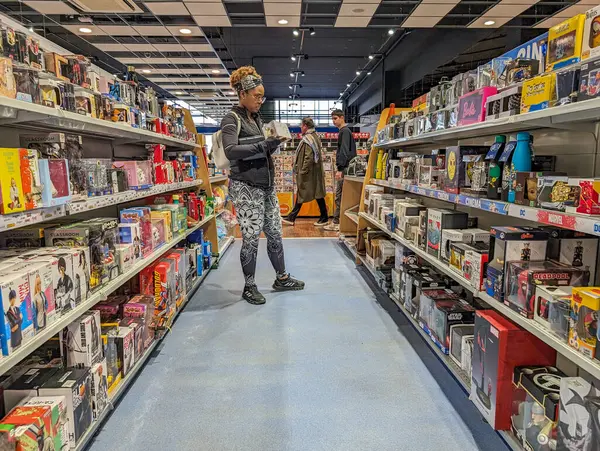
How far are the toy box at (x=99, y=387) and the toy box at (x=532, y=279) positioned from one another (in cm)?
181

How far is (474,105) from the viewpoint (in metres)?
2.23

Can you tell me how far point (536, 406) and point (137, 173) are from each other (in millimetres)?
2439

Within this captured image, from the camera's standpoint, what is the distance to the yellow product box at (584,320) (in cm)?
133

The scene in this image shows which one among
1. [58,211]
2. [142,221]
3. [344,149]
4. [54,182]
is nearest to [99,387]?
[58,211]

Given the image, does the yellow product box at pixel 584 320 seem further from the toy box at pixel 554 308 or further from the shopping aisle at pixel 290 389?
the shopping aisle at pixel 290 389

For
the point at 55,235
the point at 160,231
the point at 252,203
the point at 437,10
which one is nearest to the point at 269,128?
the point at 252,203

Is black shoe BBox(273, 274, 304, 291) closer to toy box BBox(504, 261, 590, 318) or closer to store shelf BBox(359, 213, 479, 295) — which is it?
store shelf BBox(359, 213, 479, 295)

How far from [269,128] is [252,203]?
65cm

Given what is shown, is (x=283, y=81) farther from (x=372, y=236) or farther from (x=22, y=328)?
(x=22, y=328)

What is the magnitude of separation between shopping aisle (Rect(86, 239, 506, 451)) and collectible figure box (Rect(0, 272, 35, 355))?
30.3 inches

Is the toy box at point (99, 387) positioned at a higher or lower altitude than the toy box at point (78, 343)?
lower

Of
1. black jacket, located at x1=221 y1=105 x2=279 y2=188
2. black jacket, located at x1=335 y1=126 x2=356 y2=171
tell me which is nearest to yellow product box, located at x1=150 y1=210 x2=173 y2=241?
black jacket, located at x1=221 y1=105 x2=279 y2=188

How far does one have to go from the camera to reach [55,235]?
6.48 feet

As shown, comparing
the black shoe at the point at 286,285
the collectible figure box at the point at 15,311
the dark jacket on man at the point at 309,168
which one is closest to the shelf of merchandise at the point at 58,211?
the collectible figure box at the point at 15,311
